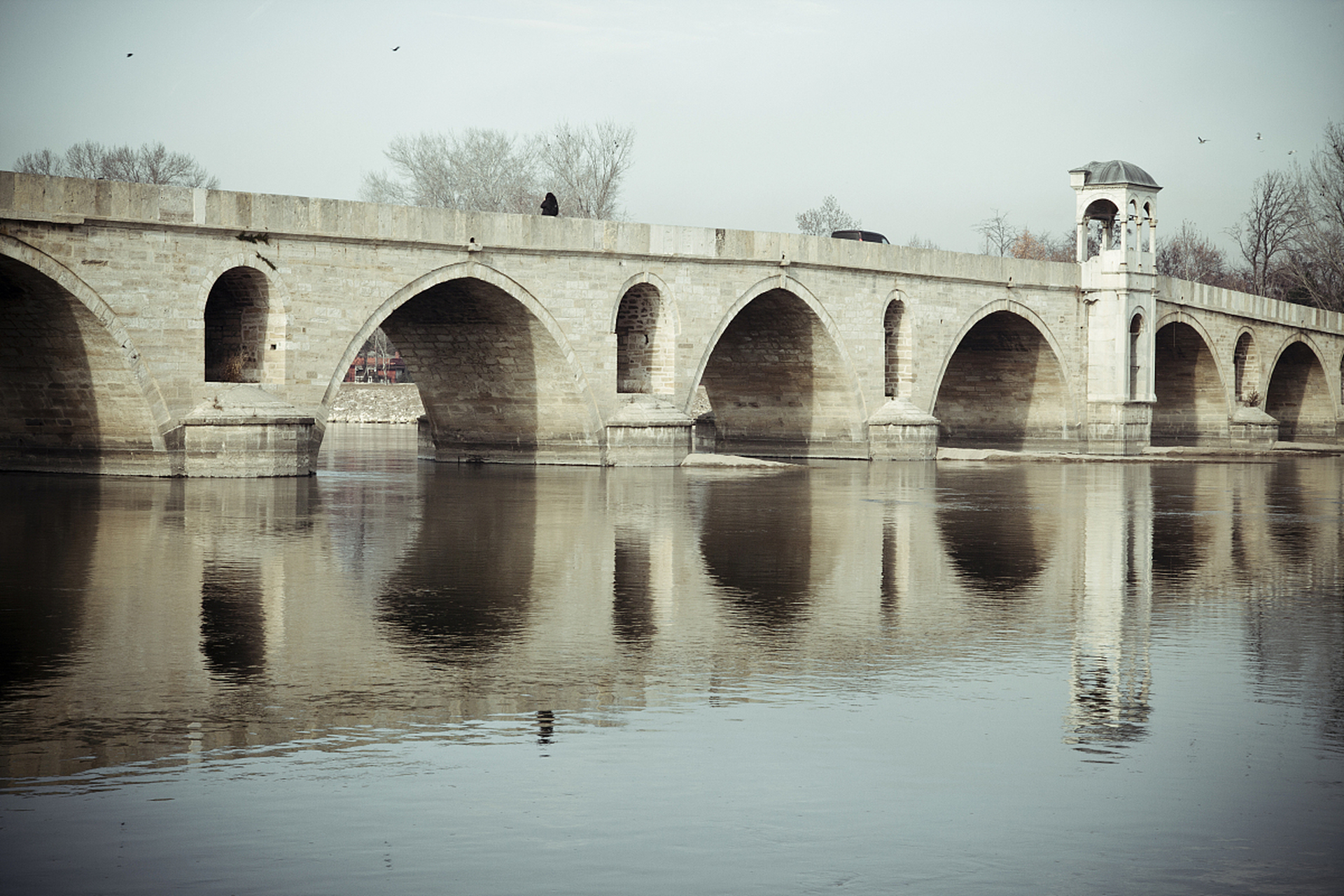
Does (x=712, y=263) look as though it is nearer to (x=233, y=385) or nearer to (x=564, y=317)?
(x=564, y=317)

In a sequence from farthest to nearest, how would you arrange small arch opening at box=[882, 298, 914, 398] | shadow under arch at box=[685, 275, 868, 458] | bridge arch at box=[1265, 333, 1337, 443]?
bridge arch at box=[1265, 333, 1337, 443] < small arch opening at box=[882, 298, 914, 398] < shadow under arch at box=[685, 275, 868, 458]

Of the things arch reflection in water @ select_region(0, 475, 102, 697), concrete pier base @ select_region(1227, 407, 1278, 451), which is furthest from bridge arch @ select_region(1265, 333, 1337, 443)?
arch reflection in water @ select_region(0, 475, 102, 697)

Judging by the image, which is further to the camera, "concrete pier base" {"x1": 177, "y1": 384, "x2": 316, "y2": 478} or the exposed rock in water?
the exposed rock in water

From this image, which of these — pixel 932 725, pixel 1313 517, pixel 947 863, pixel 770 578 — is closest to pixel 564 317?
pixel 1313 517

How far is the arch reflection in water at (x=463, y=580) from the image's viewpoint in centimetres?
667

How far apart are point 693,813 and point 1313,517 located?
38.0 ft

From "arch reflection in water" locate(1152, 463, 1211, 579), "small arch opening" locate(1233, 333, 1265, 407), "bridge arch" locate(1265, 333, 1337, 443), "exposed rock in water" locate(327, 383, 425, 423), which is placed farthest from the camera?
"exposed rock in water" locate(327, 383, 425, 423)

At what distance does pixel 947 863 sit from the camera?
3.64m

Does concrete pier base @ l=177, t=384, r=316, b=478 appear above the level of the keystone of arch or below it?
below

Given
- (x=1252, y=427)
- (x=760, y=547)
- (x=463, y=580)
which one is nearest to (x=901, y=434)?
A: (x=1252, y=427)

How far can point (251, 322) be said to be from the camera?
18.3 metres

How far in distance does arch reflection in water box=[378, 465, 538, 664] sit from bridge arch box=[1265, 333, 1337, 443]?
1243 inches

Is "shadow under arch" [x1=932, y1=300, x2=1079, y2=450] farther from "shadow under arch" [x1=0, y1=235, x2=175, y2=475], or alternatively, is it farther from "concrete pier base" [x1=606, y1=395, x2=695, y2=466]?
"shadow under arch" [x1=0, y1=235, x2=175, y2=475]

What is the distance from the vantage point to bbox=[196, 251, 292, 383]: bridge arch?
18031 millimetres
